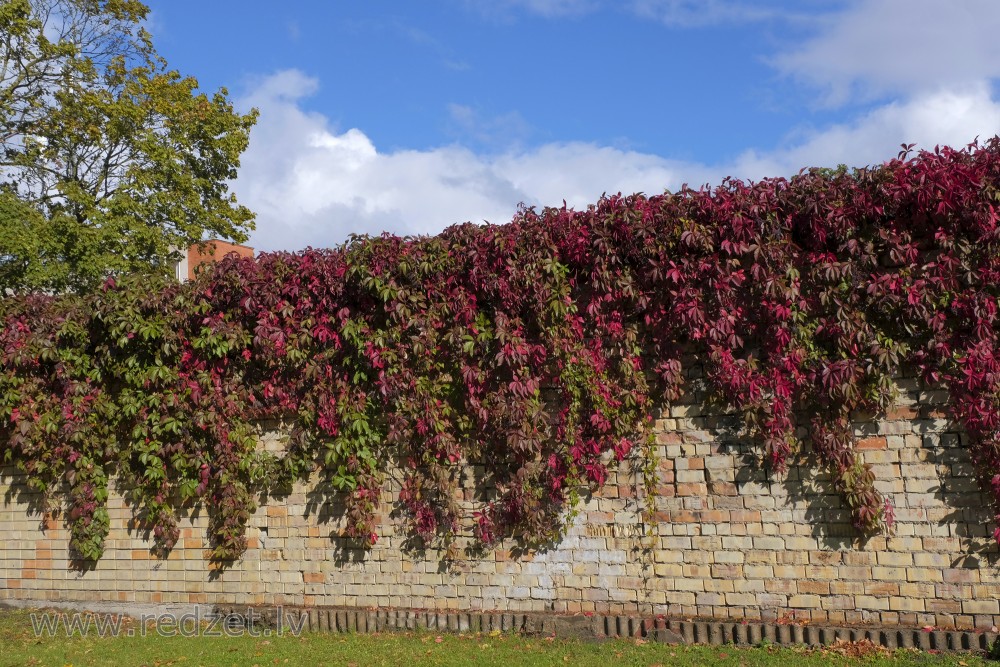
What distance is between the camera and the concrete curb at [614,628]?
552cm

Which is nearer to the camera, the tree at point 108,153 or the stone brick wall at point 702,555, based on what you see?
the stone brick wall at point 702,555

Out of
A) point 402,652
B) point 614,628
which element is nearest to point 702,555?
point 614,628

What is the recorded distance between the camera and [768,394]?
19.9ft

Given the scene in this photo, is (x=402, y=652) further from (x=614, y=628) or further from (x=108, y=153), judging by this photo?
(x=108, y=153)

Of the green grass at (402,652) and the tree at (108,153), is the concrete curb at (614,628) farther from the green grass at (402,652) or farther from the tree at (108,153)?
the tree at (108,153)

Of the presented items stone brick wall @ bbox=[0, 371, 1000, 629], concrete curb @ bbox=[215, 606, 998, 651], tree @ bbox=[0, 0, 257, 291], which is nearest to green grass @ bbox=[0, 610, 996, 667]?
concrete curb @ bbox=[215, 606, 998, 651]

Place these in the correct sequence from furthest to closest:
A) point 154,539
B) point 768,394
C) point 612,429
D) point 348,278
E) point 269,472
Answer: point 154,539 → point 269,472 → point 348,278 → point 612,429 → point 768,394

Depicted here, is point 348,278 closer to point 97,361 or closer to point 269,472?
point 269,472

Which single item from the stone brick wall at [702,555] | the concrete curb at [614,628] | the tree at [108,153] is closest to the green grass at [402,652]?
the concrete curb at [614,628]

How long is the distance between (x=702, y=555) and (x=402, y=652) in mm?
2423

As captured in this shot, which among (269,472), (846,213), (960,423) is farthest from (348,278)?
(960,423)

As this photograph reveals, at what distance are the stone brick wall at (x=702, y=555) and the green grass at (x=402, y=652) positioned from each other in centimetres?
41

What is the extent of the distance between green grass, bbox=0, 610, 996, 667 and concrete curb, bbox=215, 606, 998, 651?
0.11 m

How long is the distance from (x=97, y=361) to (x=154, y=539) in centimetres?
188
